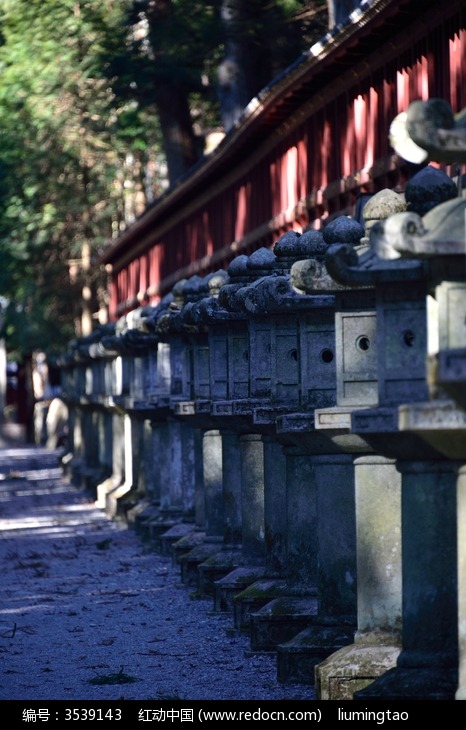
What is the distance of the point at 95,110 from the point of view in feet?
155

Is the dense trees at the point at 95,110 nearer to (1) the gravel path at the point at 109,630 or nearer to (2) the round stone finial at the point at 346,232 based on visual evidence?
(1) the gravel path at the point at 109,630

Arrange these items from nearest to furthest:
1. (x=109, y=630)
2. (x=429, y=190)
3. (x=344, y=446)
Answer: (x=429, y=190)
(x=344, y=446)
(x=109, y=630)

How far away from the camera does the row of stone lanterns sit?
389 inches

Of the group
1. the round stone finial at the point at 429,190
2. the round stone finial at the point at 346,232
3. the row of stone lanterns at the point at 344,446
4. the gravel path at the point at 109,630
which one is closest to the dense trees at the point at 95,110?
the gravel path at the point at 109,630

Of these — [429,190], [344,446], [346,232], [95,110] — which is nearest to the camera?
[429,190]

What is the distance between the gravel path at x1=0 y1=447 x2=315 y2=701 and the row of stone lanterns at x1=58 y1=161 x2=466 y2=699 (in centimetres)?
34

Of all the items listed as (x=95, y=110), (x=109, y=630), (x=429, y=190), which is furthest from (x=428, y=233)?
(x=95, y=110)

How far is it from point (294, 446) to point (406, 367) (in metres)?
2.78

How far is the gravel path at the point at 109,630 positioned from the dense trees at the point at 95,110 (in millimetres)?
12145

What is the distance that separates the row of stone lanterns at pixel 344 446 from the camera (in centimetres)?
988

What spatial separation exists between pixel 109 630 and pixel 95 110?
32.1 meters

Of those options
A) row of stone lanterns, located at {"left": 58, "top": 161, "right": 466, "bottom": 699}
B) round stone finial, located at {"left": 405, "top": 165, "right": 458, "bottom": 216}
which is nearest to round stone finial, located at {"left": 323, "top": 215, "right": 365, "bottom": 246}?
row of stone lanterns, located at {"left": 58, "top": 161, "right": 466, "bottom": 699}

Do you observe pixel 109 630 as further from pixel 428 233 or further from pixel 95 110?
pixel 95 110

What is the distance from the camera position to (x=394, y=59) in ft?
65.2
